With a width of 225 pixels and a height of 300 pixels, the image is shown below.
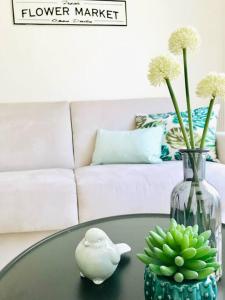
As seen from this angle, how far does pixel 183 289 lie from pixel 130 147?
4.69 ft

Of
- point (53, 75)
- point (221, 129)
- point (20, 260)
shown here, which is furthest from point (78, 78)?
point (20, 260)

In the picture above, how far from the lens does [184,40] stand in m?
0.66

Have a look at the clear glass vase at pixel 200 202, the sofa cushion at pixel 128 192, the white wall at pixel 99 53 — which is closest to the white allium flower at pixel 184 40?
the clear glass vase at pixel 200 202

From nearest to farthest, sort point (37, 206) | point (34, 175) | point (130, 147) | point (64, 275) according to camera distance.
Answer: point (64, 275) < point (37, 206) < point (34, 175) < point (130, 147)

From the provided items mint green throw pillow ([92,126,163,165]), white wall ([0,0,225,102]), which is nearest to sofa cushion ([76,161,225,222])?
mint green throw pillow ([92,126,163,165])

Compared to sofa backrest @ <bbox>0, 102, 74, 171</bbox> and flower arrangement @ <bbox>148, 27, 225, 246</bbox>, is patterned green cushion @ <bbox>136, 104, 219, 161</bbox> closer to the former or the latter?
sofa backrest @ <bbox>0, 102, 74, 171</bbox>

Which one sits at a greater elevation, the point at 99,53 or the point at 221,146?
the point at 99,53

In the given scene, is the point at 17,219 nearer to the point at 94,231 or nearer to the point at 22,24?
the point at 94,231

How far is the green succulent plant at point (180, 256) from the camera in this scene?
1.73 feet

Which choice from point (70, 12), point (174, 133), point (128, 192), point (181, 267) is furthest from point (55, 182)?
point (70, 12)

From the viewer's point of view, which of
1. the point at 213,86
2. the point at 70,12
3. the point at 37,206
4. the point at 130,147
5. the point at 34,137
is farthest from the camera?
the point at 70,12

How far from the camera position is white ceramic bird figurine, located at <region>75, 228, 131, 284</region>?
68 centimetres

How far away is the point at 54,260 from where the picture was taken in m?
0.82

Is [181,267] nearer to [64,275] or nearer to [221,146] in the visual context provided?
[64,275]
